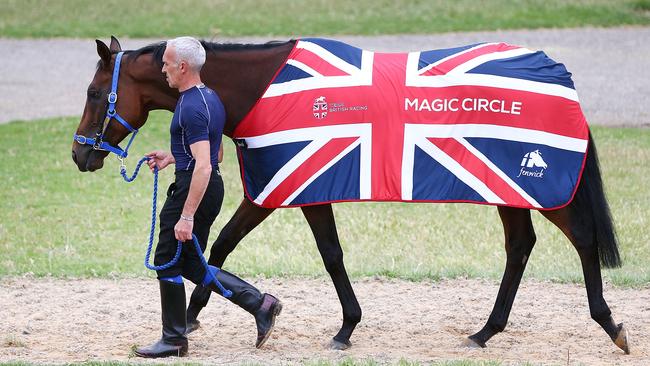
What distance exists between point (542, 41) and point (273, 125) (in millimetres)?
12403

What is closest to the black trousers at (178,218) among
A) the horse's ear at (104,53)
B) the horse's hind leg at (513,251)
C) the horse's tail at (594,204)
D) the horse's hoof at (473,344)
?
the horse's ear at (104,53)

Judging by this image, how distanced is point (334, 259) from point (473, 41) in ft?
38.2

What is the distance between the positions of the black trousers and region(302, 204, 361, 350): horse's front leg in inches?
22.7

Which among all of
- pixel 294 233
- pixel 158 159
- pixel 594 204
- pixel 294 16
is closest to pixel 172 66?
pixel 158 159

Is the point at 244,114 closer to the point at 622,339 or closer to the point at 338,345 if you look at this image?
the point at 338,345

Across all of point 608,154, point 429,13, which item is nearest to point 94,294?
point 608,154

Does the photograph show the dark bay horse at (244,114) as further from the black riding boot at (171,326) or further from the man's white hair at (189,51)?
the black riding boot at (171,326)

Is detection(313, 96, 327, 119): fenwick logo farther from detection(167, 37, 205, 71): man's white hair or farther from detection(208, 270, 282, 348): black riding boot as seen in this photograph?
detection(208, 270, 282, 348): black riding boot

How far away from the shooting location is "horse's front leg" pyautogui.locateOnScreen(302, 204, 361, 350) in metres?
6.43

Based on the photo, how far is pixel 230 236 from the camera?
6.77 meters

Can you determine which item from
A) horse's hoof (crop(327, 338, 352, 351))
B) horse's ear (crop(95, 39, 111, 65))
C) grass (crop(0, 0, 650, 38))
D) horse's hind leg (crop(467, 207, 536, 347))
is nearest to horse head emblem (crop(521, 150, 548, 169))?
horse's hind leg (crop(467, 207, 536, 347))

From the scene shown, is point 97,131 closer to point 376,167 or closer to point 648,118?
point 376,167

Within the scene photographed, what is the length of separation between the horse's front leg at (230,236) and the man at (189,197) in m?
0.43

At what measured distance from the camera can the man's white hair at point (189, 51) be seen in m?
5.91
